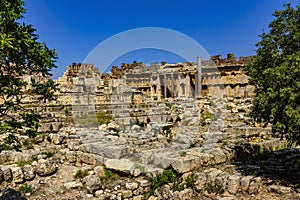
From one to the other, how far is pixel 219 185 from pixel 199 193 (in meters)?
0.58

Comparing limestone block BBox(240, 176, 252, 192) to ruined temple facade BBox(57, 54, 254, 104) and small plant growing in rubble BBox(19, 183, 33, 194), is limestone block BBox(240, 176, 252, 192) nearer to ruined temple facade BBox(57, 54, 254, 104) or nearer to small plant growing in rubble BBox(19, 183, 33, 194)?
small plant growing in rubble BBox(19, 183, 33, 194)

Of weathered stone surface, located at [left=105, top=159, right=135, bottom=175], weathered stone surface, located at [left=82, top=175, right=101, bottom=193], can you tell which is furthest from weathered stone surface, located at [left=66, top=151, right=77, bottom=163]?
weathered stone surface, located at [left=82, top=175, right=101, bottom=193]

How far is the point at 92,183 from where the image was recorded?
680 centimetres

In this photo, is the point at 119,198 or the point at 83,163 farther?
the point at 83,163

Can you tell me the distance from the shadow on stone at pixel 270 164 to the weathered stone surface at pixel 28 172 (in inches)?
242

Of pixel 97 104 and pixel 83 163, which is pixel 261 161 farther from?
pixel 97 104

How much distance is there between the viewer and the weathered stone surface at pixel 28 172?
718cm

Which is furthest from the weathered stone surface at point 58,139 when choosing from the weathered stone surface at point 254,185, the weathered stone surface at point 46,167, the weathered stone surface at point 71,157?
the weathered stone surface at point 254,185

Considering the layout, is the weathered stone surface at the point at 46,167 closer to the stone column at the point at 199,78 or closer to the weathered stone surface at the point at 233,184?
the weathered stone surface at the point at 233,184

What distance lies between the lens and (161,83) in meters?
37.1

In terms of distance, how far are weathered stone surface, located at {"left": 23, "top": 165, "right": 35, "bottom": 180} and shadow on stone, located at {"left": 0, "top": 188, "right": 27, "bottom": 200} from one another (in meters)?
0.63

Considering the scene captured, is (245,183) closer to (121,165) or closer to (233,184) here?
(233,184)

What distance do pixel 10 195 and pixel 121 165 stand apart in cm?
299

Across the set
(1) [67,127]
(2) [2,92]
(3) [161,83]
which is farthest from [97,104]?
(3) [161,83]
